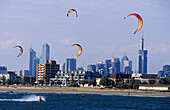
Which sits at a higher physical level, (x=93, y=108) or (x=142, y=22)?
(x=142, y=22)

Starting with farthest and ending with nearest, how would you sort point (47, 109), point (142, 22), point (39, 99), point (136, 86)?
point (136, 86) < point (39, 99) < point (142, 22) < point (47, 109)

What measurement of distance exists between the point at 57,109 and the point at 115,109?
10745mm

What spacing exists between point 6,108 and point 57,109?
9318 millimetres

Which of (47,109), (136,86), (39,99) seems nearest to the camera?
(47,109)

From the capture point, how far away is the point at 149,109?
75.1 meters

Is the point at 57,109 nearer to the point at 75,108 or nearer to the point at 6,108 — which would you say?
the point at 75,108

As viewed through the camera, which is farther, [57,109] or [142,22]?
[142,22]

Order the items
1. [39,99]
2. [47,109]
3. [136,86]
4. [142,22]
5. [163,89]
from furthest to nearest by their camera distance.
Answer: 1. [136,86]
2. [163,89]
3. [39,99]
4. [142,22]
5. [47,109]

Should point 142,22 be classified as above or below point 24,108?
above

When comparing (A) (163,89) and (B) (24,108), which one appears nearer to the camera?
(B) (24,108)

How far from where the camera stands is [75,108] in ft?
244

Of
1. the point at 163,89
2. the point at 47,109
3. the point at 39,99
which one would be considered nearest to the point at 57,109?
the point at 47,109

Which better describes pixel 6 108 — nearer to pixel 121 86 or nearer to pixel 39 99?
pixel 39 99

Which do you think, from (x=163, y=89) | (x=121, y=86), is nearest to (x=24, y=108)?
(x=163, y=89)
